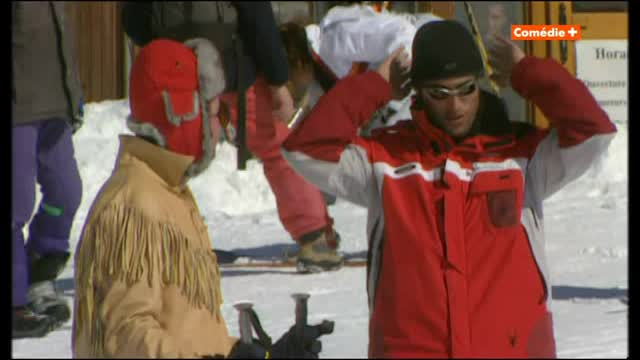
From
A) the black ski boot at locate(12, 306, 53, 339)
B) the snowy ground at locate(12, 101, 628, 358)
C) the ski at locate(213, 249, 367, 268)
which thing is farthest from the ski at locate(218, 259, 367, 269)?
the black ski boot at locate(12, 306, 53, 339)

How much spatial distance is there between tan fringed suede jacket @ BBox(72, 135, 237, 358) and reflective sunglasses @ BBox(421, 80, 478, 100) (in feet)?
1.84

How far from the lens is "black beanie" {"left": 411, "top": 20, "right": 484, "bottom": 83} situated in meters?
2.81

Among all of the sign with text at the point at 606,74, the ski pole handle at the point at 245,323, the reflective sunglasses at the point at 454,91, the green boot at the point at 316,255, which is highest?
the reflective sunglasses at the point at 454,91

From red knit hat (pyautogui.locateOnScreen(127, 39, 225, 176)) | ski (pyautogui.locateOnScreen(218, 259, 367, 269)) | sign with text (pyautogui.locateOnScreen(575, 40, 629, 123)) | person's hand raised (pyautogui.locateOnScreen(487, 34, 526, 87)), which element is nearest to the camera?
red knit hat (pyautogui.locateOnScreen(127, 39, 225, 176))

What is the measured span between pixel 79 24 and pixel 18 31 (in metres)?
9.30

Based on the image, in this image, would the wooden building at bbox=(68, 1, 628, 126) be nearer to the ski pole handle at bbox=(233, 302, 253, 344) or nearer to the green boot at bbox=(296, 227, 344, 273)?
the green boot at bbox=(296, 227, 344, 273)

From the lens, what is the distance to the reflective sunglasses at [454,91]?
2783 millimetres

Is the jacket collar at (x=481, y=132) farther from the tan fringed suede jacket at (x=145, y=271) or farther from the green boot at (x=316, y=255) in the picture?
the green boot at (x=316, y=255)

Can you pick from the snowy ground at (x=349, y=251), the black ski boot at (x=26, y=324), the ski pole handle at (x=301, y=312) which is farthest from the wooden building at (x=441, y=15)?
the ski pole handle at (x=301, y=312)

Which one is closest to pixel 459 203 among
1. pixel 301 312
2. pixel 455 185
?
pixel 455 185

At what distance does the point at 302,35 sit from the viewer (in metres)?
6.00

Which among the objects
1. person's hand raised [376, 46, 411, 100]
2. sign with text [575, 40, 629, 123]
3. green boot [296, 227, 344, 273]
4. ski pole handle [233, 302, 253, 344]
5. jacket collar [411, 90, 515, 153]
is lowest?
green boot [296, 227, 344, 273]

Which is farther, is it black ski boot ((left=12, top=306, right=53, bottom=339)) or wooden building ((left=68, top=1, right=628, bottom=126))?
wooden building ((left=68, top=1, right=628, bottom=126))
